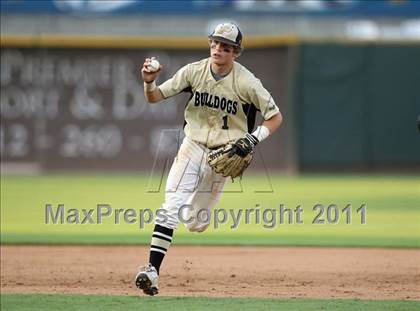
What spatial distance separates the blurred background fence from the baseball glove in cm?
1248

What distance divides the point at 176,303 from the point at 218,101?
152 cm

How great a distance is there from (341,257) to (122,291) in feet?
9.20

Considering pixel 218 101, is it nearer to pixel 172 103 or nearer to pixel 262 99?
pixel 262 99

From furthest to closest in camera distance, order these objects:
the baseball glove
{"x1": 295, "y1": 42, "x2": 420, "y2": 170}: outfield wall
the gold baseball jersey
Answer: {"x1": 295, "y1": 42, "x2": 420, "y2": 170}: outfield wall < the gold baseball jersey < the baseball glove

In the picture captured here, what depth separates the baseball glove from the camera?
258 inches

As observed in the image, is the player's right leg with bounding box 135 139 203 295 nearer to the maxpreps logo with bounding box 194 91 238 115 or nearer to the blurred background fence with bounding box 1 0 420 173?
the maxpreps logo with bounding box 194 91 238 115

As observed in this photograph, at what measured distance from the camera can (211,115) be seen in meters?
6.77

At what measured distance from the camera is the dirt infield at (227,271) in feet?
22.1

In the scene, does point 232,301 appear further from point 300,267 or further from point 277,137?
point 277,137

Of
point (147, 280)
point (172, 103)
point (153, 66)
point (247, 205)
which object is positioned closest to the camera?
point (147, 280)

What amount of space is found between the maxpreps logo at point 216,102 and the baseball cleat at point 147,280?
1267 millimetres

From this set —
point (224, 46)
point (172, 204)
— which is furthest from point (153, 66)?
point (172, 204)

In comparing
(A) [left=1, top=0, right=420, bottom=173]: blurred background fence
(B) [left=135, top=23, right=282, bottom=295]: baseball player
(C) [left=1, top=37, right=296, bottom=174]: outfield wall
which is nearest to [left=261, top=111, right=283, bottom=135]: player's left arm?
(B) [left=135, top=23, right=282, bottom=295]: baseball player

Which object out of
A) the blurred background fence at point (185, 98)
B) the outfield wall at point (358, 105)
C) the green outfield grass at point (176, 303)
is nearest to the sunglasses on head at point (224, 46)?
the green outfield grass at point (176, 303)
